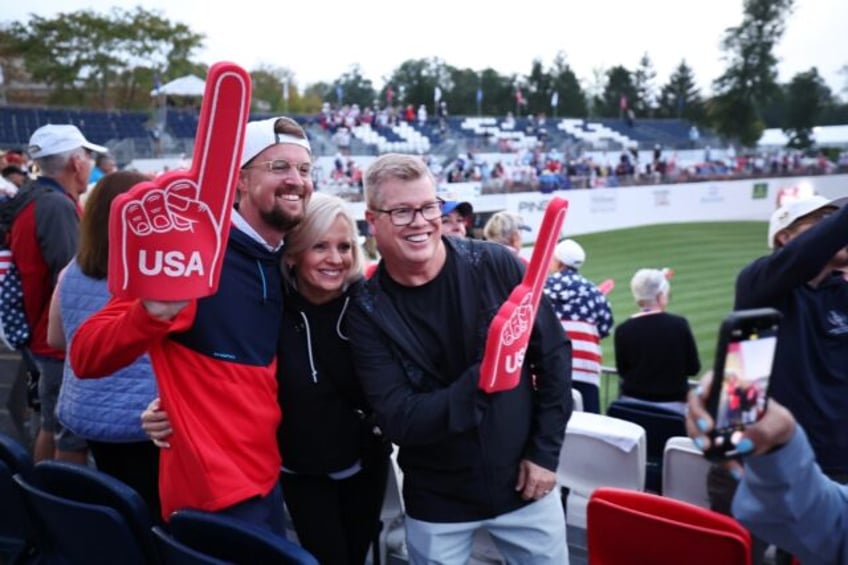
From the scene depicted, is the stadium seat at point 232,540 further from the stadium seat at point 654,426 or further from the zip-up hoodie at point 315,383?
the stadium seat at point 654,426

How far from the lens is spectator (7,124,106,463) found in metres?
3.11

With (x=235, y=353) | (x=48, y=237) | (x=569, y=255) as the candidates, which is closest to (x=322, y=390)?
(x=235, y=353)

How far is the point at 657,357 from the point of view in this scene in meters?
3.81

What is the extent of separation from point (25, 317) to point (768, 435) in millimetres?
3130

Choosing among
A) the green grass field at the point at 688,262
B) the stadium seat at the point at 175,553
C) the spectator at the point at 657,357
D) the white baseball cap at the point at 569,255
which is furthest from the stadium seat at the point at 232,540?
the green grass field at the point at 688,262

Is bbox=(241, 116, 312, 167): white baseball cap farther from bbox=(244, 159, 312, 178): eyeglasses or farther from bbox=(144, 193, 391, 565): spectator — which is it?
bbox=(144, 193, 391, 565): spectator

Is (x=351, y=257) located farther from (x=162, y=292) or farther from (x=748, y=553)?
(x=748, y=553)

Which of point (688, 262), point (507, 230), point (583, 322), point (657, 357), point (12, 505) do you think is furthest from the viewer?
point (688, 262)

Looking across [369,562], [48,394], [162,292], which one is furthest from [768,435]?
[48,394]

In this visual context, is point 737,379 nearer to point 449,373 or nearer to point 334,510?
point 449,373

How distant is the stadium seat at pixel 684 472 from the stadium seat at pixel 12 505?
7.09 ft

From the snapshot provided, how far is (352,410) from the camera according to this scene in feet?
6.96

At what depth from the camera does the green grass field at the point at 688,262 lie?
10.2 meters

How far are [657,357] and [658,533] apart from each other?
2116mm
